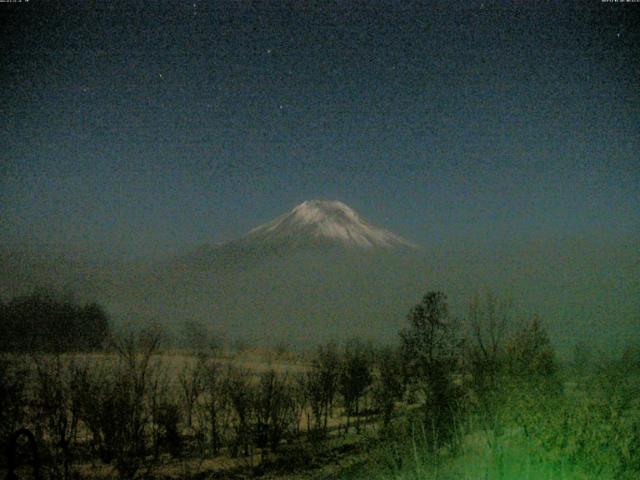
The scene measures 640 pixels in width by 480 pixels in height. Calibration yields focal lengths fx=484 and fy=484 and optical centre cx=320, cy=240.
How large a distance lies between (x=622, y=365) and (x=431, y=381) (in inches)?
303

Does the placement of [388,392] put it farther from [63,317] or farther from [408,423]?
[63,317]

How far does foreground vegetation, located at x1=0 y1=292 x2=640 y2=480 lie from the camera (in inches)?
290

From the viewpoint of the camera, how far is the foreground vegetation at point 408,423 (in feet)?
24.2

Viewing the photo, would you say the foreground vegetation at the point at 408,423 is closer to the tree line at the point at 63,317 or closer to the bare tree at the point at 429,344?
the bare tree at the point at 429,344

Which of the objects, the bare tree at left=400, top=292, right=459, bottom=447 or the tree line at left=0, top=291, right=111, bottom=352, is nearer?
the bare tree at left=400, top=292, right=459, bottom=447

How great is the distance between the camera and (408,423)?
1298 cm

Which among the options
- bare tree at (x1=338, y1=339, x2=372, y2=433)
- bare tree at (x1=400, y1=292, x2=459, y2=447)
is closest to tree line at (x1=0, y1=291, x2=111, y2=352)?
bare tree at (x1=338, y1=339, x2=372, y2=433)

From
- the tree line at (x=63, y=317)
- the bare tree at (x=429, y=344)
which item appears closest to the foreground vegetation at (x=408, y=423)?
the bare tree at (x=429, y=344)

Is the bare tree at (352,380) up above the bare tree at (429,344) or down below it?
below

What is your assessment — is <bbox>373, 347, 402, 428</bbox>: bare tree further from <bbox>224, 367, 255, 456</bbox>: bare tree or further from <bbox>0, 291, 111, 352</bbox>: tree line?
<bbox>0, 291, 111, 352</bbox>: tree line

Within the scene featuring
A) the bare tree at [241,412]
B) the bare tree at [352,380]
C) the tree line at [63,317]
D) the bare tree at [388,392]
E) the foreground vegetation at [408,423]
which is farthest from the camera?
the tree line at [63,317]

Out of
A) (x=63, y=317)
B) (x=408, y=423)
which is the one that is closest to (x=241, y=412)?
(x=408, y=423)

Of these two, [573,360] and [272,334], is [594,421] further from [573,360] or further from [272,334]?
[272,334]

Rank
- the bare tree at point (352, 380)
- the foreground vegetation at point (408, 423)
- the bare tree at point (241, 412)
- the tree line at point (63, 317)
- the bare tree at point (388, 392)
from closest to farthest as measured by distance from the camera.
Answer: the foreground vegetation at point (408, 423) → the bare tree at point (241, 412) → the bare tree at point (388, 392) → the bare tree at point (352, 380) → the tree line at point (63, 317)
